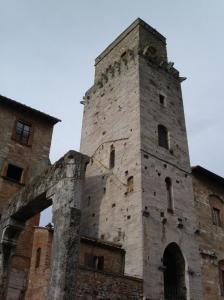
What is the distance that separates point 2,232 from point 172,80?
15903 mm

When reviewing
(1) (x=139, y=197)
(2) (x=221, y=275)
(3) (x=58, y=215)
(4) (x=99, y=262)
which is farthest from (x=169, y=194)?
(3) (x=58, y=215)

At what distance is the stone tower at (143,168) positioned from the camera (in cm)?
1576

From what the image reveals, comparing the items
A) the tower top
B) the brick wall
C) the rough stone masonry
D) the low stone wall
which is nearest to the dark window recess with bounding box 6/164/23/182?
the brick wall

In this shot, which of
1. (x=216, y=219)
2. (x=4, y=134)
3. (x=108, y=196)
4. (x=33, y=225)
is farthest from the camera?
(x=216, y=219)

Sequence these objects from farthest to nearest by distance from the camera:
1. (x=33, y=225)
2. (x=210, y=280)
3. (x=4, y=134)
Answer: (x=210, y=280) < (x=4, y=134) < (x=33, y=225)

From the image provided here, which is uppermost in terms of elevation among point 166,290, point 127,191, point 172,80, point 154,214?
point 172,80

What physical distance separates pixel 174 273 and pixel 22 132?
908 cm

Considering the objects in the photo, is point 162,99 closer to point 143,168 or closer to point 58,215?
point 143,168

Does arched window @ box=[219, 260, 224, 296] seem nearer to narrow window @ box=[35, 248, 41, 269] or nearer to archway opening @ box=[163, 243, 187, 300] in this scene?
archway opening @ box=[163, 243, 187, 300]

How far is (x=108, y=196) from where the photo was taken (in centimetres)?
1848

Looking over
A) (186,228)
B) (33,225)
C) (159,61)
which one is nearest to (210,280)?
(186,228)

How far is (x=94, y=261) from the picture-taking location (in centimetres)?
1552

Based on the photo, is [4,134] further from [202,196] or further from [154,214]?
[202,196]

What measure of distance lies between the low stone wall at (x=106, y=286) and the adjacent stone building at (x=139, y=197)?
3cm
